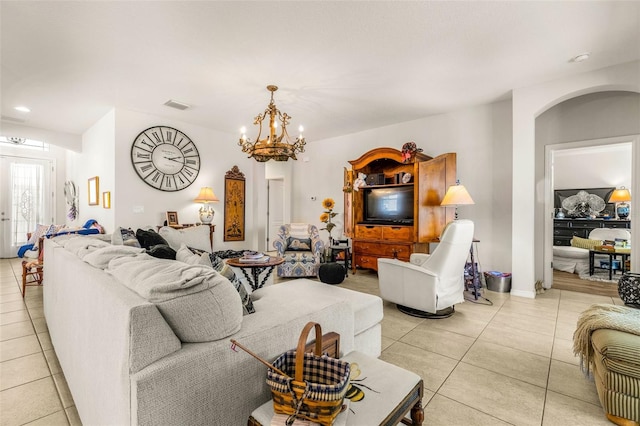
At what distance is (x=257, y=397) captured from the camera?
113cm

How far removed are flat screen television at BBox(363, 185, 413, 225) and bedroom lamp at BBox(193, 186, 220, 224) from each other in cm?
278

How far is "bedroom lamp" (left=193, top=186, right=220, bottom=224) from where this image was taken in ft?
16.8

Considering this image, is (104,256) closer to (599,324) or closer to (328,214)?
(599,324)

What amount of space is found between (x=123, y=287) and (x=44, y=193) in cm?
839

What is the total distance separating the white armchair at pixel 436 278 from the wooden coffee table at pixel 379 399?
1754mm

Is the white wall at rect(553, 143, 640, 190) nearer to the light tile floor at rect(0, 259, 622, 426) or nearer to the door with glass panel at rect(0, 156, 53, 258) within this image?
the light tile floor at rect(0, 259, 622, 426)

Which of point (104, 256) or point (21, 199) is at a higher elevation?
point (21, 199)

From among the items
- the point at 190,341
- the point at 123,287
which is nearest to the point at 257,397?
the point at 190,341

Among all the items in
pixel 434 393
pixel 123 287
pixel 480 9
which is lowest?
pixel 434 393

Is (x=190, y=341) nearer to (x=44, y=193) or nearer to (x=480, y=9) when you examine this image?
(x=480, y=9)

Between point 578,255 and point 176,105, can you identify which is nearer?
point 176,105

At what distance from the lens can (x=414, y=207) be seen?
4.40 meters

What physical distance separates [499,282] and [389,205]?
6.46ft

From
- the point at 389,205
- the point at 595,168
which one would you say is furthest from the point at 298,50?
the point at 595,168
